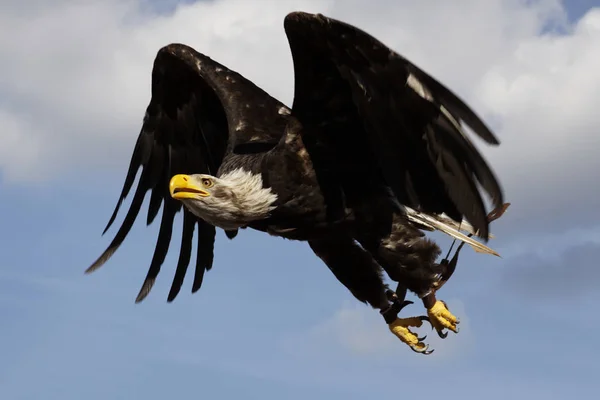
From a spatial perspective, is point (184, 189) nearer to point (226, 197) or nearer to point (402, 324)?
point (226, 197)

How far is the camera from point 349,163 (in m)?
9.98

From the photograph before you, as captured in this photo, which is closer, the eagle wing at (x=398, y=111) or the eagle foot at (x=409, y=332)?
the eagle wing at (x=398, y=111)

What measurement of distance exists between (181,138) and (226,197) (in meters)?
2.71

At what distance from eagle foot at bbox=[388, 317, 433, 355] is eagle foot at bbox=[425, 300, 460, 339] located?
139 mm

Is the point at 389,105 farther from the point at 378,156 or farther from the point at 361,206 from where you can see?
the point at 361,206

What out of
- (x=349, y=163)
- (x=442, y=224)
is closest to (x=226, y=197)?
(x=349, y=163)

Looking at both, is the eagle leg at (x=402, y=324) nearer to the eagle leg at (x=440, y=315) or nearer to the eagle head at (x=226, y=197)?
the eagle leg at (x=440, y=315)

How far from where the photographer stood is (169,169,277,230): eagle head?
9570 mm

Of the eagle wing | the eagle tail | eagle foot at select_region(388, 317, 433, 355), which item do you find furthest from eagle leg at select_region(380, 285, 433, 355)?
the eagle wing

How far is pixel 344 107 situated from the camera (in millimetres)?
9773

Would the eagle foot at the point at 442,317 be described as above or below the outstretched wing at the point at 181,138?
below

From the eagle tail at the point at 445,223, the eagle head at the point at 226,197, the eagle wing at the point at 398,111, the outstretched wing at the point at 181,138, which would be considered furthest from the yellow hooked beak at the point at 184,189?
the eagle tail at the point at 445,223

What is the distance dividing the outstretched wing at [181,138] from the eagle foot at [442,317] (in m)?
2.21

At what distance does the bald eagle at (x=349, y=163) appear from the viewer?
8.79 meters
